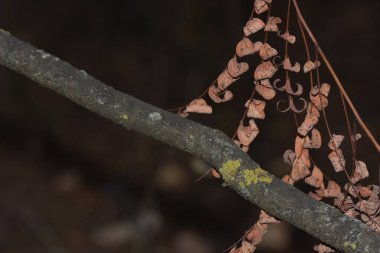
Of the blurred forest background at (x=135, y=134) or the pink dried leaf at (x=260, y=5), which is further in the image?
the blurred forest background at (x=135, y=134)

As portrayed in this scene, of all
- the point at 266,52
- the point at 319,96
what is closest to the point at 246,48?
the point at 266,52

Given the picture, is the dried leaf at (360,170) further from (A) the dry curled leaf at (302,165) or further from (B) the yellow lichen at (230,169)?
(B) the yellow lichen at (230,169)

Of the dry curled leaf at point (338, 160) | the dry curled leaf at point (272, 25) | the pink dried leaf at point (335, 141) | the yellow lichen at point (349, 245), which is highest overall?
the dry curled leaf at point (272, 25)

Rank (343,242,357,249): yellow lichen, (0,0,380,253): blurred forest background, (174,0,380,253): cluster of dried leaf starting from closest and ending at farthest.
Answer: (343,242,357,249): yellow lichen → (174,0,380,253): cluster of dried leaf → (0,0,380,253): blurred forest background

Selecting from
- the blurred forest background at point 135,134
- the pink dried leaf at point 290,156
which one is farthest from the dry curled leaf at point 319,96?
the blurred forest background at point 135,134

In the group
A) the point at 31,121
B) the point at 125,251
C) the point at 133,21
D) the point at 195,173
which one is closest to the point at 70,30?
the point at 133,21

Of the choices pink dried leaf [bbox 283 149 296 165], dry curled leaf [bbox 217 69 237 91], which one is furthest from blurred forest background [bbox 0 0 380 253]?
dry curled leaf [bbox 217 69 237 91]

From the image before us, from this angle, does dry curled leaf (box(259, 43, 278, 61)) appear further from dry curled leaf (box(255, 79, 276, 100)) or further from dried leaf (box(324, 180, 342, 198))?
dried leaf (box(324, 180, 342, 198))

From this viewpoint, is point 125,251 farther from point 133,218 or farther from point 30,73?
point 30,73
